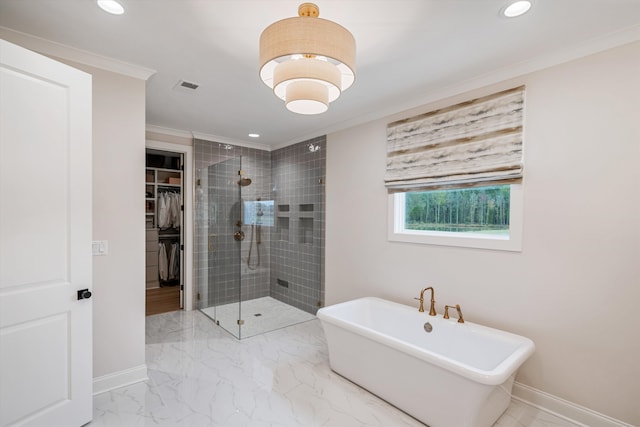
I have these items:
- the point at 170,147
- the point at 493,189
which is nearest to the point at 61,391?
the point at 170,147

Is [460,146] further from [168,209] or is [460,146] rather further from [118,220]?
[168,209]

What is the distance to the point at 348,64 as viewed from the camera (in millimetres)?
1422

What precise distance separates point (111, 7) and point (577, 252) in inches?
133

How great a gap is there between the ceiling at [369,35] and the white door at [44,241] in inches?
15.4

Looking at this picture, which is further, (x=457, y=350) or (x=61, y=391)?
(x=457, y=350)

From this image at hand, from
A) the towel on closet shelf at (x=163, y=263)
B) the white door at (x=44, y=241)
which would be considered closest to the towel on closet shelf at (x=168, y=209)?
the towel on closet shelf at (x=163, y=263)

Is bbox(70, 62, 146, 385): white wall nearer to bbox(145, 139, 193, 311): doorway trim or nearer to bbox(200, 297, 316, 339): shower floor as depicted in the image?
bbox(200, 297, 316, 339): shower floor

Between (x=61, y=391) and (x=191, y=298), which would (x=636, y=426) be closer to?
(x=61, y=391)

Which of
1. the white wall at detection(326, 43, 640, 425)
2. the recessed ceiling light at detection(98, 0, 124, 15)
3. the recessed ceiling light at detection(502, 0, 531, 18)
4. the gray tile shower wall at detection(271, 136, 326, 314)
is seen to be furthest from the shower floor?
the recessed ceiling light at detection(502, 0, 531, 18)

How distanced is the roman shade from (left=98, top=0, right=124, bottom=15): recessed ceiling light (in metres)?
2.44

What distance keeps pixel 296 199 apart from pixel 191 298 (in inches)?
84.5

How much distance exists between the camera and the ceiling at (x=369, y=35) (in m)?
1.65

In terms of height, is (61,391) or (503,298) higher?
(503,298)

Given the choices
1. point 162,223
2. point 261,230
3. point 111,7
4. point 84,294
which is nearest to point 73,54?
point 111,7
